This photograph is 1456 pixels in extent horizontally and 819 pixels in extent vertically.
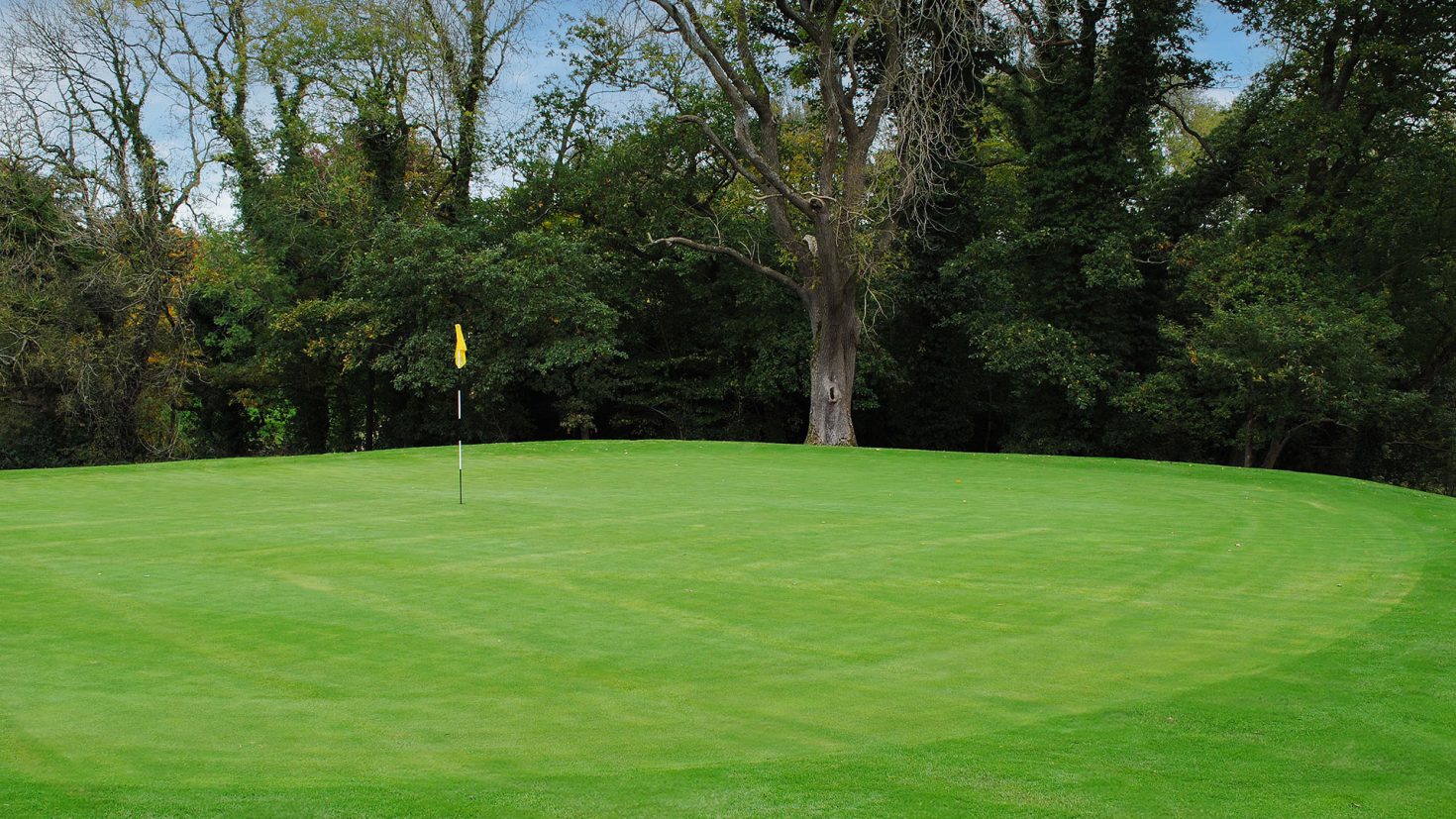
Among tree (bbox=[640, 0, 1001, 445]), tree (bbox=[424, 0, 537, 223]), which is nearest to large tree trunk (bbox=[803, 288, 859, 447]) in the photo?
tree (bbox=[640, 0, 1001, 445])

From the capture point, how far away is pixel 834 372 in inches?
1105

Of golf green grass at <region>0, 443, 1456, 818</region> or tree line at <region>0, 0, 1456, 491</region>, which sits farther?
tree line at <region>0, 0, 1456, 491</region>

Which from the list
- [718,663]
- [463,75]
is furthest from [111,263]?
[718,663]

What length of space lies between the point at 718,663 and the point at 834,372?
22321 mm

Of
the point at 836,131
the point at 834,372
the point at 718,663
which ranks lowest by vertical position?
the point at 718,663

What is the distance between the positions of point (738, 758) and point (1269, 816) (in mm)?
2020

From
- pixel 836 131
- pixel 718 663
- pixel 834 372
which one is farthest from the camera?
pixel 834 372

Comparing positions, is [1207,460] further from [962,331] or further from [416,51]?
[416,51]

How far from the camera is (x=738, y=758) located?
4.63 metres

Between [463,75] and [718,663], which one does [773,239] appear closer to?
[463,75]

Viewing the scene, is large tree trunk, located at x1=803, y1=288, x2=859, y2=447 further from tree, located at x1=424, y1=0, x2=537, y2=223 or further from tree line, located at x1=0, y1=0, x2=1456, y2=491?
tree, located at x1=424, y1=0, x2=537, y2=223

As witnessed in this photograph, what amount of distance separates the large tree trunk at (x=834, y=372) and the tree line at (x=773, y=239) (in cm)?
9

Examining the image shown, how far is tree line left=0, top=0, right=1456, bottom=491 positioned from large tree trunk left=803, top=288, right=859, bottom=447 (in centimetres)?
9

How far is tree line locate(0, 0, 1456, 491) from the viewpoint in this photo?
25.9 meters
